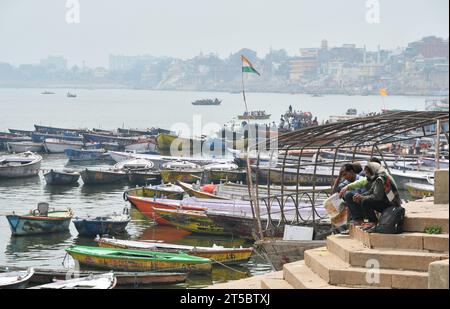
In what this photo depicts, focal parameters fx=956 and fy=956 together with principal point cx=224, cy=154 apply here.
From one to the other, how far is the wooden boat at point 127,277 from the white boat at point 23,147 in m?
31.8

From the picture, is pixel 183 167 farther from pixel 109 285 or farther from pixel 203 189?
pixel 109 285

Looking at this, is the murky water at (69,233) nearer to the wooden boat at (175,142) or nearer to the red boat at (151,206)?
the red boat at (151,206)

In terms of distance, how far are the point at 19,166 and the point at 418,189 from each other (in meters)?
14.4

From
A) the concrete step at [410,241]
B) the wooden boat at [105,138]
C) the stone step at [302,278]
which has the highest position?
the concrete step at [410,241]

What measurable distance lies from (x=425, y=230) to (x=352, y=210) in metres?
1.18

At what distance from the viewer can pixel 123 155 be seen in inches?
1635

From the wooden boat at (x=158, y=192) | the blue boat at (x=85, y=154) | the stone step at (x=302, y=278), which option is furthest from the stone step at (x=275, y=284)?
the blue boat at (x=85, y=154)

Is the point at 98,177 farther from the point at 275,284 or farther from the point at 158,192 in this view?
the point at 275,284

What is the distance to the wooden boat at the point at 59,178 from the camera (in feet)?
104

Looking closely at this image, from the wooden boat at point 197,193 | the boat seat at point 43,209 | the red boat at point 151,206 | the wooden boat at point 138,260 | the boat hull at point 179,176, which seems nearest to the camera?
the wooden boat at point 138,260

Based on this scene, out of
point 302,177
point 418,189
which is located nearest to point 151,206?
point 418,189

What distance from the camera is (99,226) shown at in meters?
20.8

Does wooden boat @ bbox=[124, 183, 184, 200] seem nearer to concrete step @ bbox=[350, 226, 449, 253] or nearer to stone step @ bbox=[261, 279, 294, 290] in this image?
stone step @ bbox=[261, 279, 294, 290]
